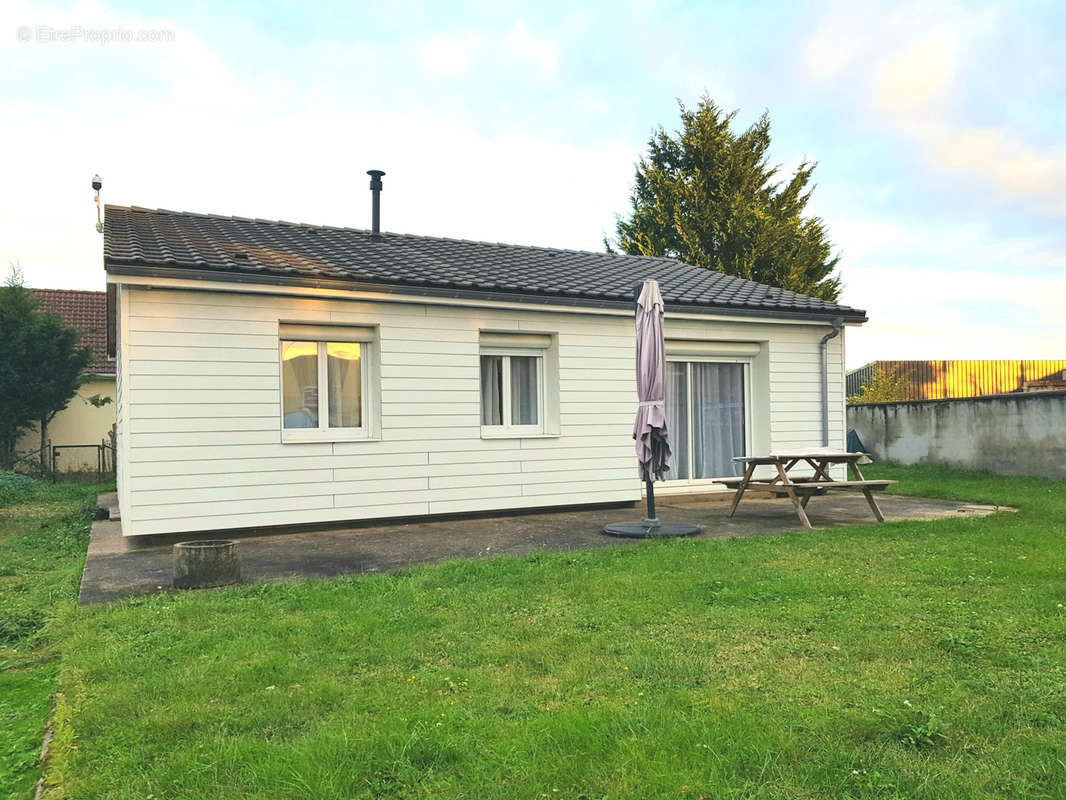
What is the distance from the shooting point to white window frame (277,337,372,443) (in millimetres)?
8781

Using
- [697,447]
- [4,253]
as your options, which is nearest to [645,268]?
[697,447]

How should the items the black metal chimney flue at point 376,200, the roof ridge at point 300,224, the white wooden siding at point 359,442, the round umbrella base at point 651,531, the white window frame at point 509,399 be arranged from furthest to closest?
the black metal chimney flue at point 376,200 < the roof ridge at point 300,224 < the white window frame at point 509,399 < the white wooden siding at point 359,442 < the round umbrella base at point 651,531

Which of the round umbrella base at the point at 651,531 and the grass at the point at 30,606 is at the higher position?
the round umbrella base at the point at 651,531

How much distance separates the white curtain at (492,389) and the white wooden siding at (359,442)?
0.37 metres

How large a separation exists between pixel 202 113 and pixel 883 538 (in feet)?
32.6

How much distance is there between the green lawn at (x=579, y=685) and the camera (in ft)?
8.43

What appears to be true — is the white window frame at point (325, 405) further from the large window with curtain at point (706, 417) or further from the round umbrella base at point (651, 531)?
the large window with curtain at point (706, 417)

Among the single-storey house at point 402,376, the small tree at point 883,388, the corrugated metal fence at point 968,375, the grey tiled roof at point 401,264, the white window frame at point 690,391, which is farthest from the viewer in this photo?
the corrugated metal fence at point 968,375

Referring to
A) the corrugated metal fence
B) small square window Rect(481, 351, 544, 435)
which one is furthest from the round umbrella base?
the corrugated metal fence

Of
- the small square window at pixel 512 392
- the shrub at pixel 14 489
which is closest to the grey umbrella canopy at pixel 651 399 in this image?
the small square window at pixel 512 392

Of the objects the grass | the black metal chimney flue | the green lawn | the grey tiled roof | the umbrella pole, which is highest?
the black metal chimney flue

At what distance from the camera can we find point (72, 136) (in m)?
11.6

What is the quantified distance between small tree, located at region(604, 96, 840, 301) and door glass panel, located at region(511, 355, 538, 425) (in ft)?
53.6

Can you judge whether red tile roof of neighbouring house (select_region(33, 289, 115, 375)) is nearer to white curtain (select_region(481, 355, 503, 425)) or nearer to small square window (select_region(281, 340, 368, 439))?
small square window (select_region(281, 340, 368, 439))
